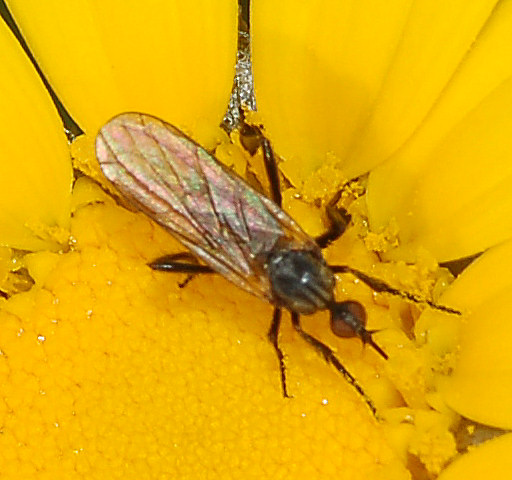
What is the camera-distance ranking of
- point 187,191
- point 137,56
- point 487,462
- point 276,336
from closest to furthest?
1. point 487,462
2. point 187,191
3. point 276,336
4. point 137,56

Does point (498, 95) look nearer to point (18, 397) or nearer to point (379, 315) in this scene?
point (379, 315)

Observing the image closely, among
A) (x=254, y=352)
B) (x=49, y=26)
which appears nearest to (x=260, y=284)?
(x=254, y=352)

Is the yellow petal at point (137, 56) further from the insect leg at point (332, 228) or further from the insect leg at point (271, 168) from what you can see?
the insect leg at point (332, 228)

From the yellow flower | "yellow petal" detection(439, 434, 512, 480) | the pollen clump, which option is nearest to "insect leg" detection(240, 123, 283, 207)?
the yellow flower

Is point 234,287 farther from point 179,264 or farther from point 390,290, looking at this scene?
point 390,290

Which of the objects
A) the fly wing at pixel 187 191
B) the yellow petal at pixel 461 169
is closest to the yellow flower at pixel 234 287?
the yellow petal at pixel 461 169

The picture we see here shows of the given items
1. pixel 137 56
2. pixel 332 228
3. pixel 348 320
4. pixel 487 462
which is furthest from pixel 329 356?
pixel 137 56
